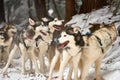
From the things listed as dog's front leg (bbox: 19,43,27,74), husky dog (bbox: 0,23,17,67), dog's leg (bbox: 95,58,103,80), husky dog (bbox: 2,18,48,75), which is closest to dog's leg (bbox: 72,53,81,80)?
dog's leg (bbox: 95,58,103,80)

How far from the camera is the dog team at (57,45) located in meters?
3.08

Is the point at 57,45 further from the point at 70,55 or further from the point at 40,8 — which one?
the point at 40,8

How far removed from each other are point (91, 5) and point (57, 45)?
3.55 feet

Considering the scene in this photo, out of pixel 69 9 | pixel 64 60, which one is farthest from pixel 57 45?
pixel 69 9

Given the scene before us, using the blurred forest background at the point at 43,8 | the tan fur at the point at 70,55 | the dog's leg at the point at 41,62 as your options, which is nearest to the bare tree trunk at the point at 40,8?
the blurred forest background at the point at 43,8

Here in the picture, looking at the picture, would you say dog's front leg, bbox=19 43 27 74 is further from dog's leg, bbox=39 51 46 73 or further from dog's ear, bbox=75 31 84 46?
dog's ear, bbox=75 31 84 46

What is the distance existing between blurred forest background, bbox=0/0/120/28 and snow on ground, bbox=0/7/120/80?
0.08m

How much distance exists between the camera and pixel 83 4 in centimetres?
432

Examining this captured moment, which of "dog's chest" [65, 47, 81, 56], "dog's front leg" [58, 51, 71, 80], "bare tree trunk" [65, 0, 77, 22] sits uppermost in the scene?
"bare tree trunk" [65, 0, 77, 22]

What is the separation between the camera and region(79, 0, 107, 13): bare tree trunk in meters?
4.12

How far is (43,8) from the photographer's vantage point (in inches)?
168

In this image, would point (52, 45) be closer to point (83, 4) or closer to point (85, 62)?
point (85, 62)

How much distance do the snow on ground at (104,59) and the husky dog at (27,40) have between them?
0.38ft

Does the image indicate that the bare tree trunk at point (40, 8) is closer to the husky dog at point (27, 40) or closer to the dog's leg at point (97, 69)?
the husky dog at point (27, 40)
